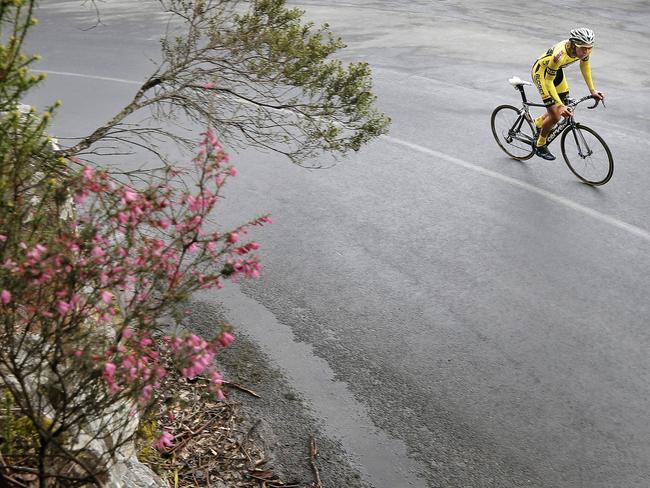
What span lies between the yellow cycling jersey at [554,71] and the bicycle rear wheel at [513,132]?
2.81ft

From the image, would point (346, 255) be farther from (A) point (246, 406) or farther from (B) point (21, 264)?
(B) point (21, 264)

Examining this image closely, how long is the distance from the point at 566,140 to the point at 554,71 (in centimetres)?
143

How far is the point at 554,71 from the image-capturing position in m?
11.6

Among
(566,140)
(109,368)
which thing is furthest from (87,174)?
(566,140)

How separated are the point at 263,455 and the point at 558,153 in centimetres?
826

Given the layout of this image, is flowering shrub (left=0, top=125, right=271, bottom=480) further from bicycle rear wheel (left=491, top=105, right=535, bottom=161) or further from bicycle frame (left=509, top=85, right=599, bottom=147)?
bicycle rear wheel (left=491, top=105, right=535, bottom=161)

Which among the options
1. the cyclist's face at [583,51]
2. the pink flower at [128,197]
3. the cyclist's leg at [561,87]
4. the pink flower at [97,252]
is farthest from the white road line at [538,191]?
the pink flower at [97,252]

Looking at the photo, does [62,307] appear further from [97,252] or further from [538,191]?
[538,191]

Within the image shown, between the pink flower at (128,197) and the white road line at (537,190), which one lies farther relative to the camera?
the white road line at (537,190)

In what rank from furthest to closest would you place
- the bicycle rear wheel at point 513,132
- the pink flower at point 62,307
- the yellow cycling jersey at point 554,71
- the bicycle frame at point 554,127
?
1. the bicycle rear wheel at point 513,132
2. the bicycle frame at point 554,127
3. the yellow cycling jersey at point 554,71
4. the pink flower at point 62,307

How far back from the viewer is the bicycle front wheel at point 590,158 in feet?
38.2

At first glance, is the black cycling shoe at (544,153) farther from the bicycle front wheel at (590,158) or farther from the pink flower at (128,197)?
the pink flower at (128,197)

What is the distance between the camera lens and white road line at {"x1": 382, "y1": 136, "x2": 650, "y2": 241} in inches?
416

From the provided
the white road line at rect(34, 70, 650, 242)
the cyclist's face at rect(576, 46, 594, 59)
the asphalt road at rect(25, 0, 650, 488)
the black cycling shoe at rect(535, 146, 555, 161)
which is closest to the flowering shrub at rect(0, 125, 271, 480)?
the asphalt road at rect(25, 0, 650, 488)
